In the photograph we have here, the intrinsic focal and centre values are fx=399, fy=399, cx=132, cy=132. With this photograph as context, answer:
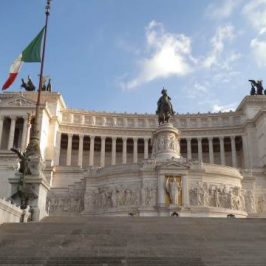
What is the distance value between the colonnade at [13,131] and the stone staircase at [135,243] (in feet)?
156

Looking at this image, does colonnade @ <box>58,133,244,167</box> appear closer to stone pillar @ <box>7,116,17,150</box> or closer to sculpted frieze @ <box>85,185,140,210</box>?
stone pillar @ <box>7,116,17,150</box>

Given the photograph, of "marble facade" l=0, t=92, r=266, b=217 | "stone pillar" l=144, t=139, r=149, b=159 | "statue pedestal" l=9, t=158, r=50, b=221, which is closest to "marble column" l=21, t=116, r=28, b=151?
"marble facade" l=0, t=92, r=266, b=217

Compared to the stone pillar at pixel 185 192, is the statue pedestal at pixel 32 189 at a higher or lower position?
lower

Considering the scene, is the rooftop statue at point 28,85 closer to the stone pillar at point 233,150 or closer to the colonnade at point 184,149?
the colonnade at point 184,149

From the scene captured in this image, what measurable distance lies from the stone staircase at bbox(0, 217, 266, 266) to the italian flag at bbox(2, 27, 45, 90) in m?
12.7

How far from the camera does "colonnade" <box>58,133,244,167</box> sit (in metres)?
71.9

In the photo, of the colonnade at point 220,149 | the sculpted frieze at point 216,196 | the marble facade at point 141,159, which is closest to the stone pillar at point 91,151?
the marble facade at point 141,159

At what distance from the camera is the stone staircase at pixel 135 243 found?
13.3 metres

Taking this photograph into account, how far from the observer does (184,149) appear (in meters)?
77.5

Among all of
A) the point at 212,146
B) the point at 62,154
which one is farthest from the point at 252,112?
the point at 62,154

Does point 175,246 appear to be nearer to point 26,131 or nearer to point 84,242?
point 84,242

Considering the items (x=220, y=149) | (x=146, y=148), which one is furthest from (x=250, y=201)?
(x=146, y=148)

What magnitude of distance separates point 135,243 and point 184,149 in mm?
62818

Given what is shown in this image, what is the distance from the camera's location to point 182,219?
21266 millimetres
